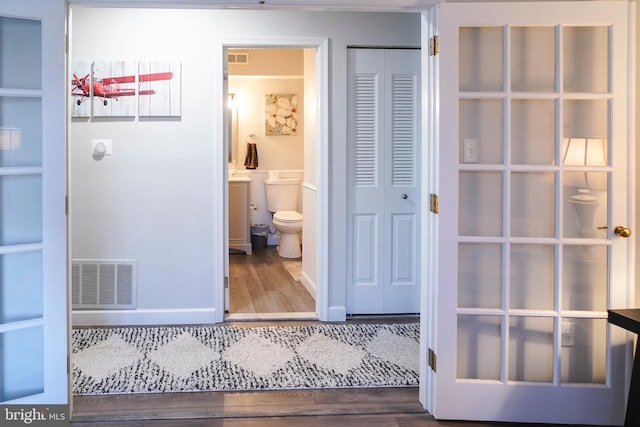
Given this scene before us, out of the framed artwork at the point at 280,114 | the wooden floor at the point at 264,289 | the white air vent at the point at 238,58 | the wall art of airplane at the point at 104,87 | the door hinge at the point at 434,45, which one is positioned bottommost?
the wooden floor at the point at 264,289

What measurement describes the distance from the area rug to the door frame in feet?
0.99

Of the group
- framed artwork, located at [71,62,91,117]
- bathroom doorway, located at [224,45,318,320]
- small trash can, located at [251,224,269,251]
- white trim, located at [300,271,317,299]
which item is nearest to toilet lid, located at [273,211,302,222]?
bathroom doorway, located at [224,45,318,320]

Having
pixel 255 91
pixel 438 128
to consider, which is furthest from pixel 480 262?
pixel 255 91

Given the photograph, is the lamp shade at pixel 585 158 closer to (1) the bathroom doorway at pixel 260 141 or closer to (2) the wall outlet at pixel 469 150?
(2) the wall outlet at pixel 469 150

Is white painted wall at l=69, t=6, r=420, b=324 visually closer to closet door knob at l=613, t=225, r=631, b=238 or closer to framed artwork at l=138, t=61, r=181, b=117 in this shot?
framed artwork at l=138, t=61, r=181, b=117

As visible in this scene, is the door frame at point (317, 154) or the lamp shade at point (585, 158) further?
the door frame at point (317, 154)

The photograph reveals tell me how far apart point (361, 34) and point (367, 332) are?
7.06 feet

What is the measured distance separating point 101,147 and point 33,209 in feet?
5.45

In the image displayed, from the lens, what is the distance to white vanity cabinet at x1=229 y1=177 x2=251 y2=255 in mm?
7168

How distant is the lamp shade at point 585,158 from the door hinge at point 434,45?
708 mm

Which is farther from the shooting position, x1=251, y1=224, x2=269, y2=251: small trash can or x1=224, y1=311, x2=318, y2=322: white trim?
x1=251, y1=224, x2=269, y2=251: small trash can

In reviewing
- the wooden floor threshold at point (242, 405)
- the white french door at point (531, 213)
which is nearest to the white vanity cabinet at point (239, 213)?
the wooden floor threshold at point (242, 405)

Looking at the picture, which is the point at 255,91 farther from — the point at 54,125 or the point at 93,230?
the point at 54,125

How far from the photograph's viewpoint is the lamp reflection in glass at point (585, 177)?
260cm
